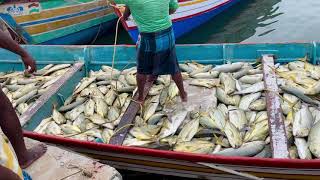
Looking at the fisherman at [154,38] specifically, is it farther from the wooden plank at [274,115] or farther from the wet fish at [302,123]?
the wet fish at [302,123]

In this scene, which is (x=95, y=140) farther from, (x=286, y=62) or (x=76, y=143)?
(x=286, y=62)

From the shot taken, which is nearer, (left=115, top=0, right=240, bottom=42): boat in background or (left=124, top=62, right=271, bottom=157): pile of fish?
(left=124, top=62, right=271, bottom=157): pile of fish

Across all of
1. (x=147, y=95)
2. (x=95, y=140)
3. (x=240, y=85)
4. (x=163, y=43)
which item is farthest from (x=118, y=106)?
(x=240, y=85)

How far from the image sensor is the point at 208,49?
6062 millimetres

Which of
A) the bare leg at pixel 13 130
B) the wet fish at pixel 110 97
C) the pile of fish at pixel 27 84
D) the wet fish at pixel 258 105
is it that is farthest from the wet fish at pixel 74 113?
the wet fish at pixel 258 105

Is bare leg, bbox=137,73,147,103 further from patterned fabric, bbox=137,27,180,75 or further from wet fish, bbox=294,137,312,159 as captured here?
wet fish, bbox=294,137,312,159

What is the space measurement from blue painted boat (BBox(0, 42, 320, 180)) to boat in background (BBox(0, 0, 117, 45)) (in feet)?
7.31

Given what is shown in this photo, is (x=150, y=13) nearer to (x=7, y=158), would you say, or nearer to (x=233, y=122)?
(x=233, y=122)

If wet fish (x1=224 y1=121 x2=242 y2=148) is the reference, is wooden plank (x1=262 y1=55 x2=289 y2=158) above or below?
above

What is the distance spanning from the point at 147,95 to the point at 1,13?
5.00 meters

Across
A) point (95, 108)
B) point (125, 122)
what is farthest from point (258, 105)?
point (95, 108)

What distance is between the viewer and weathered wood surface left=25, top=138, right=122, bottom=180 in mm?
3346

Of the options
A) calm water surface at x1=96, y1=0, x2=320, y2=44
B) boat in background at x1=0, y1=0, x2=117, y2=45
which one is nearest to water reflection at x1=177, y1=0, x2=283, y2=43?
calm water surface at x1=96, y1=0, x2=320, y2=44

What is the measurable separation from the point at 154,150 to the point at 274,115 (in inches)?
51.1
